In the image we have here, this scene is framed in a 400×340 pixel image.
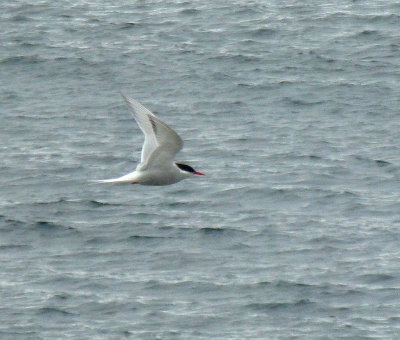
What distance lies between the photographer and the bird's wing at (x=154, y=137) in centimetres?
1769

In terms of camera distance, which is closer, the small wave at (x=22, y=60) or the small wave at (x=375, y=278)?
the small wave at (x=375, y=278)

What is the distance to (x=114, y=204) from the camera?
28625 mm

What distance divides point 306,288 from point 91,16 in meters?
17.6

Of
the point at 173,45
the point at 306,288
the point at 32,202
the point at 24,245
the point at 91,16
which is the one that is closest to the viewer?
the point at 306,288

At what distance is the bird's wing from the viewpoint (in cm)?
1769

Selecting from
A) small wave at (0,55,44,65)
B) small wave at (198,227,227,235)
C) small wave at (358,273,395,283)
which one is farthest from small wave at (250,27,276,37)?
small wave at (358,273,395,283)

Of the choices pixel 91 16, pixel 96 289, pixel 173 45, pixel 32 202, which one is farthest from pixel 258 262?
pixel 91 16

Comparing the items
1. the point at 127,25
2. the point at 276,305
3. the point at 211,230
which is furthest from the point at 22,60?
the point at 276,305

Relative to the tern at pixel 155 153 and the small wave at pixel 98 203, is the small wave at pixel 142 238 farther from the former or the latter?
the tern at pixel 155 153

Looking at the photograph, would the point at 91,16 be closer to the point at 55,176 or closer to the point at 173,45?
the point at 173,45

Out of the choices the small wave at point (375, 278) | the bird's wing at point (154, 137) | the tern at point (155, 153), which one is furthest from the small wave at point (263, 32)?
the bird's wing at point (154, 137)

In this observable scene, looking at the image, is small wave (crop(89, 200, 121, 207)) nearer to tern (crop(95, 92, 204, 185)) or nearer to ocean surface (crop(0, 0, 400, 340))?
ocean surface (crop(0, 0, 400, 340))

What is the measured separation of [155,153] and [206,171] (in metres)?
11.2

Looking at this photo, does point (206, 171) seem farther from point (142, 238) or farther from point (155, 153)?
point (155, 153)
